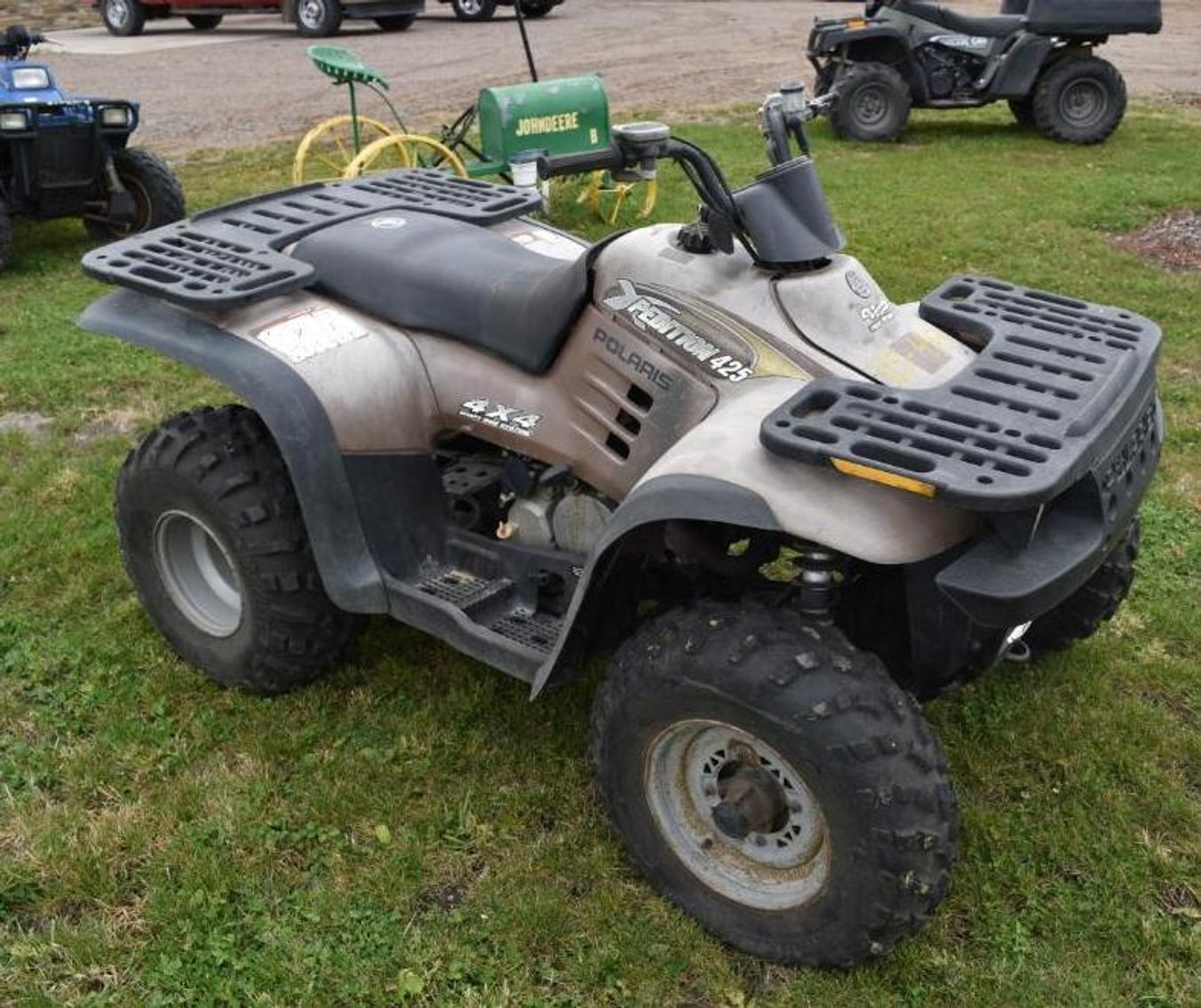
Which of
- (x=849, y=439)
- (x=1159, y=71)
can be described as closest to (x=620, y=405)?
(x=849, y=439)

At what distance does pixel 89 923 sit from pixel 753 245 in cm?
205

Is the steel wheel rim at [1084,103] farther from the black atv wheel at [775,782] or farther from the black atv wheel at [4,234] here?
the black atv wheel at [775,782]

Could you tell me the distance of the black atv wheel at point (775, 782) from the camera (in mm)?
2275

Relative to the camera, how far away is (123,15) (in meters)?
19.0

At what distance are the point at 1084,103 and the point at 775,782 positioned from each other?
9.95 metres

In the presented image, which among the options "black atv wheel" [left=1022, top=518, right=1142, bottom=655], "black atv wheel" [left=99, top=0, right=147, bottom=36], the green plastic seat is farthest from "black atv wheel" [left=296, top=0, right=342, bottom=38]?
"black atv wheel" [left=1022, top=518, right=1142, bottom=655]

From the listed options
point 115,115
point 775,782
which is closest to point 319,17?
point 115,115

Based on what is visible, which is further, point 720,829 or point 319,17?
point 319,17

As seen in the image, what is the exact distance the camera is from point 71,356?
589cm

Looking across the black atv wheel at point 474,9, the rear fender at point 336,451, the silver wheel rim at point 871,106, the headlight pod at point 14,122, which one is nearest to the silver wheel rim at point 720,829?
the rear fender at point 336,451

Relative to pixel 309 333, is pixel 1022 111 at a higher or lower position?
lower

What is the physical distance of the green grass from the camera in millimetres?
2561

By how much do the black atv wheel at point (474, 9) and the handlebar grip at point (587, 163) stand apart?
59.8 ft

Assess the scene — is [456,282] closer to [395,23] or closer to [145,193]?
[145,193]
